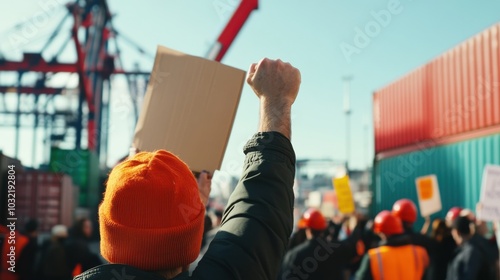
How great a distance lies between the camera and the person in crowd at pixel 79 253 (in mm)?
5031

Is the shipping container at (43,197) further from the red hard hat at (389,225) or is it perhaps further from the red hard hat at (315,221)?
the red hard hat at (389,225)

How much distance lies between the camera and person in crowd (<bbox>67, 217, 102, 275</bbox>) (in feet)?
16.5

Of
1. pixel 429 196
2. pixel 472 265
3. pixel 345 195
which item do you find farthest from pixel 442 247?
pixel 345 195

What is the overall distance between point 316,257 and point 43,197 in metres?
8.67

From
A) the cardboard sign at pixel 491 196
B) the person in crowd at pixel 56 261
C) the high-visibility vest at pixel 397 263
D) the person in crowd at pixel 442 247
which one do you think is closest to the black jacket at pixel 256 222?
the high-visibility vest at pixel 397 263

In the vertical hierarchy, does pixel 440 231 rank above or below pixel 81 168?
below

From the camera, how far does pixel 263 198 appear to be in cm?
116

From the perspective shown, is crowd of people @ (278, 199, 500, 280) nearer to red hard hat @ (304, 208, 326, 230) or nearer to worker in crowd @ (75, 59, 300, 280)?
red hard hat @ (304, 208, 326, 230)

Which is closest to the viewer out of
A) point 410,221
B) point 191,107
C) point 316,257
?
point 191,107

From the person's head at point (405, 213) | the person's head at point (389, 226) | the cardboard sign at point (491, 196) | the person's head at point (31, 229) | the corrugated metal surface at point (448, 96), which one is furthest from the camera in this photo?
the corrugated metal surface at point (448, 96)

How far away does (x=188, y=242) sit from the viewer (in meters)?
1.13

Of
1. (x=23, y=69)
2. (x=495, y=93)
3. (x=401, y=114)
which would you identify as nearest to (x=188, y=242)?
(x=495, y=93)

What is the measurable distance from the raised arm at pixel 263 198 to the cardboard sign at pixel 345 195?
330 inches

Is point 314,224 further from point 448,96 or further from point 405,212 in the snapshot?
point 448,96
